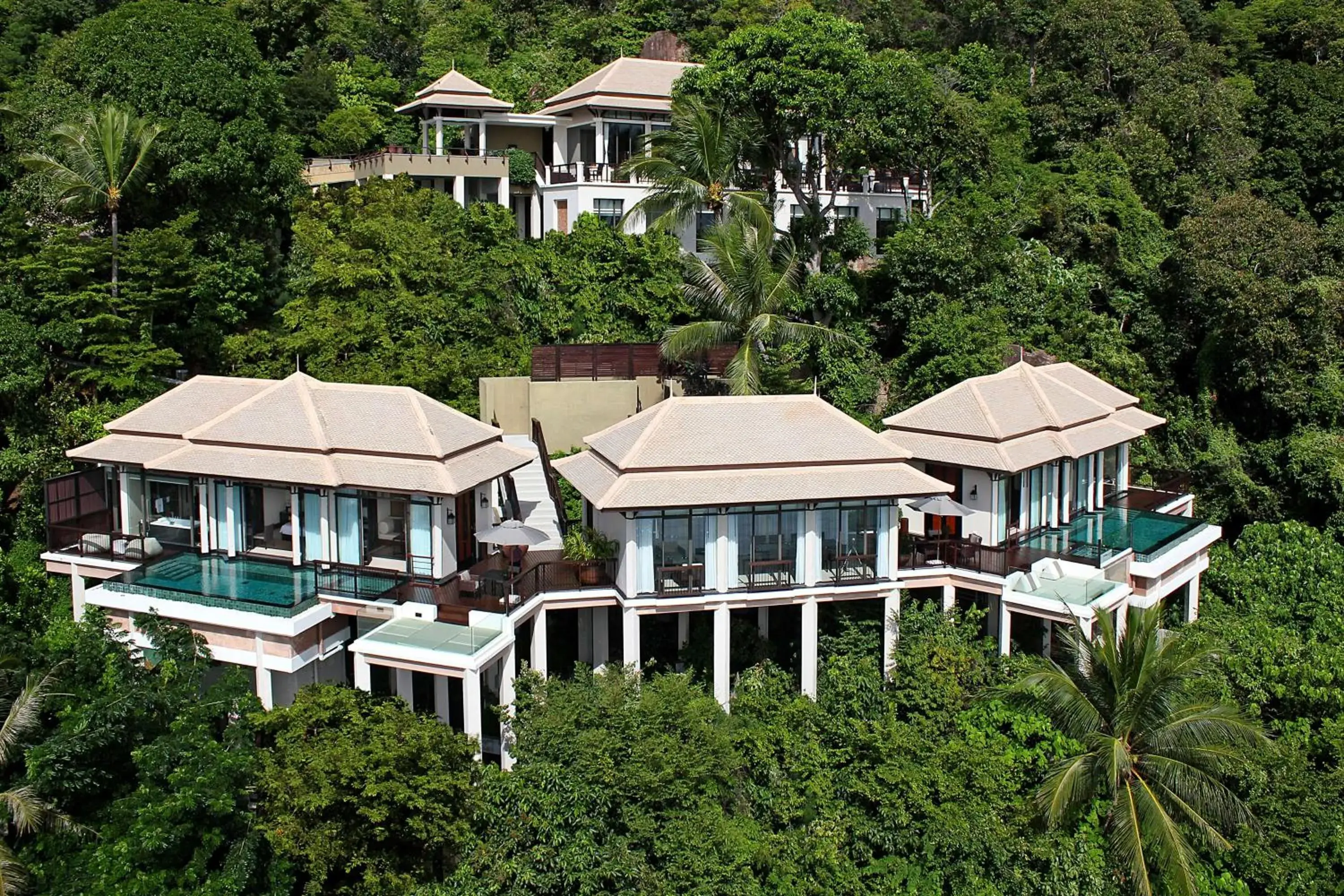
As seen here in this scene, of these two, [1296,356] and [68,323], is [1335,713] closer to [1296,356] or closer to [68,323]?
[1296,356]

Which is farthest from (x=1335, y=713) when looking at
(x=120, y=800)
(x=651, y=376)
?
(x=120, y=800)

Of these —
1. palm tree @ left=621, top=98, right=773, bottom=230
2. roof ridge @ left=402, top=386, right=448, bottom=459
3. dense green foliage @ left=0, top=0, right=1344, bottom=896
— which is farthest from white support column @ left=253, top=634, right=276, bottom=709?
palm tree @ left=621, top=98, right=773, bottom=230

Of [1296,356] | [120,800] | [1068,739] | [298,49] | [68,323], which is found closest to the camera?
[120,800]

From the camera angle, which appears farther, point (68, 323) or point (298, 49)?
point (298, 49)

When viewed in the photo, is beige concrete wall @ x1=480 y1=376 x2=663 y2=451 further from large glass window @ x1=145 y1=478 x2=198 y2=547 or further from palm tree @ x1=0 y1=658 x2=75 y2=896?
palm tree @ x1=0 y1=658 x2=75 y2=896

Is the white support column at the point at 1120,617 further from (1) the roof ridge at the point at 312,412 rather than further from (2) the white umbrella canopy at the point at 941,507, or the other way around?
(1) the roof ridge at the point at 312,412

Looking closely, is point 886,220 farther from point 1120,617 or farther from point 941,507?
point 1120,617
